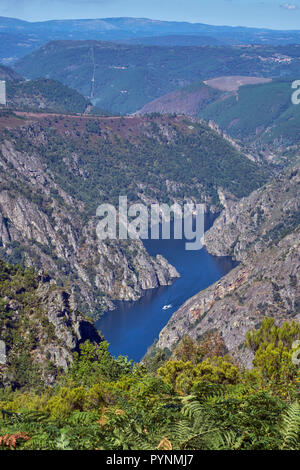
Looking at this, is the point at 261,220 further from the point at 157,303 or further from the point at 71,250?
the point at 71,250

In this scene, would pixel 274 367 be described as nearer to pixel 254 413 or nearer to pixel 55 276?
pixel 254 413

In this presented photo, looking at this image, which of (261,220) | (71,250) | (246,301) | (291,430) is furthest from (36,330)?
(261,220)

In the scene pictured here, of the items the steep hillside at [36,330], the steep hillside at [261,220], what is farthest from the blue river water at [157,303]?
the steep hillside at [36,330]

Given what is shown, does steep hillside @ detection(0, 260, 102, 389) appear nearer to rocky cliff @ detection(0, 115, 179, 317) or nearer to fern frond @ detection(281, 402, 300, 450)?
fern frond @ detection(281, 402, 300, 450)

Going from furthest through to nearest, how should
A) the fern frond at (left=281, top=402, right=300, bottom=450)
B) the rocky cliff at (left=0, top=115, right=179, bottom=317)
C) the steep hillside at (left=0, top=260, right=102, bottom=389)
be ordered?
the rocky cliff at (left=0, top=115, right=179, bottom=317), the steep hillside at (left=0, top=260, right=102, bottom=389), the fern frond at (left=281, top=402, right=300, bottom=450)

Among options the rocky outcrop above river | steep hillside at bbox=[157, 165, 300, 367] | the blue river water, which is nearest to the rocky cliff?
the rocky outcrop above river

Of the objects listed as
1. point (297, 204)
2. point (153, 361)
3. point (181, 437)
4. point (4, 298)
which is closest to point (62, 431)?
point (181, 437)

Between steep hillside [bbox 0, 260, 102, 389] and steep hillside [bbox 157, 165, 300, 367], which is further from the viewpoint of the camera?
steep hillside [bbox 157, 165, 300, 367]
